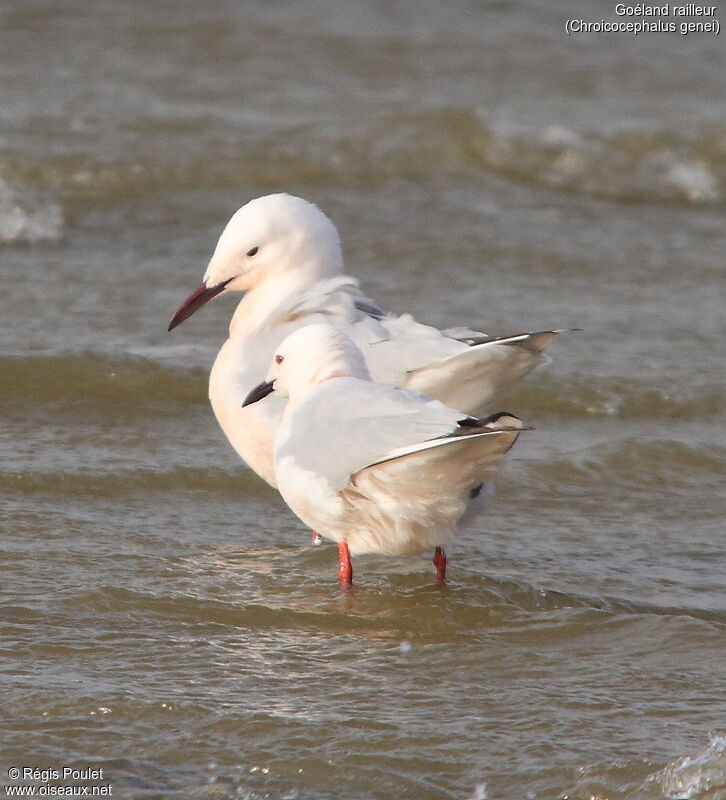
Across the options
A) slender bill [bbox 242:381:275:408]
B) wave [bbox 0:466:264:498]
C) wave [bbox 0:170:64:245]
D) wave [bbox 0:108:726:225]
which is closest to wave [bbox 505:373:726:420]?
wave [bbox 0:466:264:498]

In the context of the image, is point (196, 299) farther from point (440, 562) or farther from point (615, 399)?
point (615, 399)

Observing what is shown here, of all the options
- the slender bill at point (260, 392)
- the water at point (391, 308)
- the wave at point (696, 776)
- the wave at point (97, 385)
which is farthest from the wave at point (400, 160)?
the wave at point (696, 776)

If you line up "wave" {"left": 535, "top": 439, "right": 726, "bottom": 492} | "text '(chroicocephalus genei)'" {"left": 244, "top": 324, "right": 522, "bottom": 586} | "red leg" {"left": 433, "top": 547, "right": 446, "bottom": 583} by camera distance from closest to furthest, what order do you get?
"text '(chroicocephalus genei)'" {"left": 244, "top": 324, "right": 522, "bottom": 586}, "red leg" {"left": 433, "top": 547, "right": 446, "bottom": 583}, "wave" {"left": 535, "top": 439, "right": 726, "bottom": 492}

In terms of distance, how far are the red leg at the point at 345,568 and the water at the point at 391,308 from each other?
0.24ft

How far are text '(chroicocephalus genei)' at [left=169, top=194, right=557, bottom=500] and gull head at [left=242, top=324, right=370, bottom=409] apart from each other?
4.8 inches

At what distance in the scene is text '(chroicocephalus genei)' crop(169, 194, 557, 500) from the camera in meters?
4.50

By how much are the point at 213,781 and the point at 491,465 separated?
128cm

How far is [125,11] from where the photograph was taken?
1343cm

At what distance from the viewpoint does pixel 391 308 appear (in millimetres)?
7660

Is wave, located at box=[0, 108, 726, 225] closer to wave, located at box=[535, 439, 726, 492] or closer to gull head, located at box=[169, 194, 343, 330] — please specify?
gull head, located at box=[169, 194, 343, 330]

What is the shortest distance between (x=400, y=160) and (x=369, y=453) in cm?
711

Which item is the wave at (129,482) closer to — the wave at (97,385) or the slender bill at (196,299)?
the slender bill at (196,299)

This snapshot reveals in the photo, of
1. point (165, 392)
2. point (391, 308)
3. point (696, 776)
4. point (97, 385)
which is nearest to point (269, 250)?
point (165, 392)

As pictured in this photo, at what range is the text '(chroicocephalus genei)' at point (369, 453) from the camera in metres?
3.95
